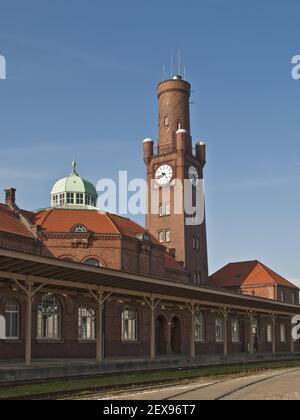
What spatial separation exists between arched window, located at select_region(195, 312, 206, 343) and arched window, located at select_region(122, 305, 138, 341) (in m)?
8.79

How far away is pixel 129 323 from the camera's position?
41.8 m

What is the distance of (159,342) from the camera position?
46.2m

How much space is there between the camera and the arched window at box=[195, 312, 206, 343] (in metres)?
49.6

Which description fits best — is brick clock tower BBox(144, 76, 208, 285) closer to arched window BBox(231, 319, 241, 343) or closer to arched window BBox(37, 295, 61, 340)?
arched window BBox(231, 319, 241, 343)

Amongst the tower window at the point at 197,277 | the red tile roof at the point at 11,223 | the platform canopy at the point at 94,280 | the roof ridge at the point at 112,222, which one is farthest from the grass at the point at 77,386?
the tower window at the point at 197,277

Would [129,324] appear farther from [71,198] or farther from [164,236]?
[164,236]

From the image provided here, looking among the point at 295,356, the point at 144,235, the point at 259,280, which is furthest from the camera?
the point at 259,280

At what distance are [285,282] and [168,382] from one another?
4635cm

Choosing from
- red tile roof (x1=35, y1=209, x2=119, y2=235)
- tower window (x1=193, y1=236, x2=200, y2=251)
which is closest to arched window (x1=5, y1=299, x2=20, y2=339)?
red tile roof (x1=35, y1=209, x2=119, y2=235)

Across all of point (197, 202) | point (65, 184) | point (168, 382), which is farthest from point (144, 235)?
point (168, 382)

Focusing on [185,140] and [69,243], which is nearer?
[69,243]

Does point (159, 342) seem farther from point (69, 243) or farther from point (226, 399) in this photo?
point (226, 399)

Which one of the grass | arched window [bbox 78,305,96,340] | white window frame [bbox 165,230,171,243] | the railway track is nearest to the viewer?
the railway track

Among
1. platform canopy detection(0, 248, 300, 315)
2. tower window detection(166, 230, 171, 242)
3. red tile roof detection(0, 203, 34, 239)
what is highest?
tower window detection(166, 230, 171, 242)
